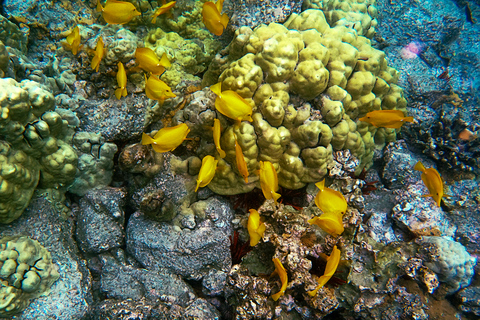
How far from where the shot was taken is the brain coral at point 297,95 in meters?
3.29

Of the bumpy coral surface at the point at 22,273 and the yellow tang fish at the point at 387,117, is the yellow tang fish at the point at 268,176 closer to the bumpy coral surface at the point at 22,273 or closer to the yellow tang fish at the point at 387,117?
the yellow tang fish at the point at 387,117

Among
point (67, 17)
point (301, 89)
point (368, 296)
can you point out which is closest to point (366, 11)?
point (301, 89)

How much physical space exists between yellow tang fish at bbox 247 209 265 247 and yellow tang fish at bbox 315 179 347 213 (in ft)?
2.48

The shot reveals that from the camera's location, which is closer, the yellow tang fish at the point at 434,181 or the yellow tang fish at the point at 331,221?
the yellow tang fish at the point at 331,221

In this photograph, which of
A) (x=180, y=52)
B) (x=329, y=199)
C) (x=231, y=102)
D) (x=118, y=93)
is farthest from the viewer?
(x=180, y=52)

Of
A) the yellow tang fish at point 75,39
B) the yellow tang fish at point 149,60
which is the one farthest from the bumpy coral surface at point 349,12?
the yellow tang fish at point 75,39

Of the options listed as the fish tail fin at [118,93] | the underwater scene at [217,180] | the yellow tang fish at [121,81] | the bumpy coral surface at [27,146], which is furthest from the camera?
the fish tail fin at [118,93]

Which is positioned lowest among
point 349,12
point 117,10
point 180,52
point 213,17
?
point 180,52

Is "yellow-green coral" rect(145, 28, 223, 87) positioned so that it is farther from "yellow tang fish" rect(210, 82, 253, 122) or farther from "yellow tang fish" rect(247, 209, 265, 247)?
"yellow tang fish" rect(247, 209, 265, 247)

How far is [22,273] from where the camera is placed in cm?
281

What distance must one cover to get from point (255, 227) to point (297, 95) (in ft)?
6.23

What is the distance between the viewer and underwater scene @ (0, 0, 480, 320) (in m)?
2.92

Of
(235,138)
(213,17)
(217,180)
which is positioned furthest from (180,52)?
(217,180)

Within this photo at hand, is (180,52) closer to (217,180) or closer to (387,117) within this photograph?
(217,180)
